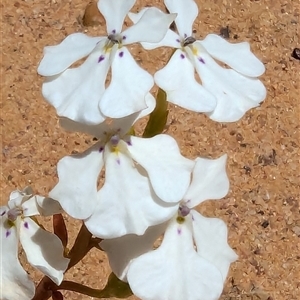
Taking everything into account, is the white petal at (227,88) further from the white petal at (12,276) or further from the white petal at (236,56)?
the white petal at (12,276)

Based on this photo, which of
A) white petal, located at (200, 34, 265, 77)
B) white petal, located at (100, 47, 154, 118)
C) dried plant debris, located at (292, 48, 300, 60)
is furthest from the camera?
dried plant debris, located at (292, 48, 300, 60)

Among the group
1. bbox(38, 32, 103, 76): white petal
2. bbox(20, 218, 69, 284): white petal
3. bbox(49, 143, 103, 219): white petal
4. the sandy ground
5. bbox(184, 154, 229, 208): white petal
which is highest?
bbox(38, 32, 103, 76): white petal

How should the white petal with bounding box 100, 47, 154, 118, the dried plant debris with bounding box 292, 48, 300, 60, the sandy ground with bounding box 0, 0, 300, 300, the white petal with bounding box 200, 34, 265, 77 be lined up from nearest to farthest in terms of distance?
the white petal with bounding box 100, 47, 154, 118 < the white petal with bounding box 200, 34, 265, 77 < the sandy ground with bounding box 0, 0, 300, 300 < the dried plant debris with bounding box 292, 48, 300, 60

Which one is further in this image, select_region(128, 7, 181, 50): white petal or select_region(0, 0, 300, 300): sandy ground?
select_region(0, 0, 300, 300): sandy ground

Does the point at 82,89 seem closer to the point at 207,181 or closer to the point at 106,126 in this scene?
the point at 106,126

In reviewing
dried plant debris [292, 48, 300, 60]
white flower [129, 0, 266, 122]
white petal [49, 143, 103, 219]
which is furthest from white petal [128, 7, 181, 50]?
dried plant debris [292, 48, 300, 60]

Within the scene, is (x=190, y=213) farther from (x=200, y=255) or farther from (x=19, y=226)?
(x=19, y=226)

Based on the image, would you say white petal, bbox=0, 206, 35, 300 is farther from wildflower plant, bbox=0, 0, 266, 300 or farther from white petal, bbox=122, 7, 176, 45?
white petal, bbox=122, 7, 176, 45

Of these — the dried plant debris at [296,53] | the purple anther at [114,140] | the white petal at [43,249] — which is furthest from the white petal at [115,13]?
the dried plant debris at [296,53]
